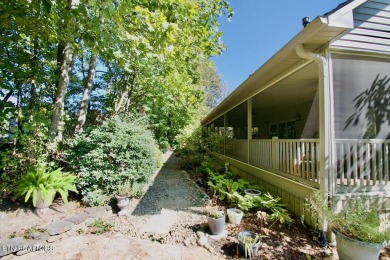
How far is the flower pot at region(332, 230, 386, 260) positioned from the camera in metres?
2.71

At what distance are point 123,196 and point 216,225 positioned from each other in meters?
2.54

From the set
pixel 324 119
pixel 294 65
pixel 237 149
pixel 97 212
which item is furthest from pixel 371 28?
pixel 97 212

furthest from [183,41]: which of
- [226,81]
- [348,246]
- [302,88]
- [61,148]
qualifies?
[226,81]

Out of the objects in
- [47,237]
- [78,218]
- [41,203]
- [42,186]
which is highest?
[42,186]

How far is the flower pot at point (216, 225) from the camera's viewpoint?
367cm

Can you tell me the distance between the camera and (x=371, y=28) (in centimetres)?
407

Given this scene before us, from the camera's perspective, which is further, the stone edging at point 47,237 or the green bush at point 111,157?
the green bush at point 111,157

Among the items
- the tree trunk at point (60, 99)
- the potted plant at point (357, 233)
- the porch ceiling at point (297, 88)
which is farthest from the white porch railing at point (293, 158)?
the tree trunk at point (60, 99)

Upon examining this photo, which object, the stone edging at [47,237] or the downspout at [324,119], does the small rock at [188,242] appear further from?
the downspout at [324,119]

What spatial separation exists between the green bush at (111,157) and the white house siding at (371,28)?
527 cm

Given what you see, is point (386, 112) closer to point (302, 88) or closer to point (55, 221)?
point (302, 88)

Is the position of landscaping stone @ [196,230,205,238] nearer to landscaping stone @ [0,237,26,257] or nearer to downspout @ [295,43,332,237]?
downspout @ [295,43,332,237]

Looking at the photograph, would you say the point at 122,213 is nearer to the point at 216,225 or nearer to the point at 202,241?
the point at 202,241

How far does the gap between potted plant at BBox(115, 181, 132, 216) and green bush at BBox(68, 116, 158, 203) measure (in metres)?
0.14
